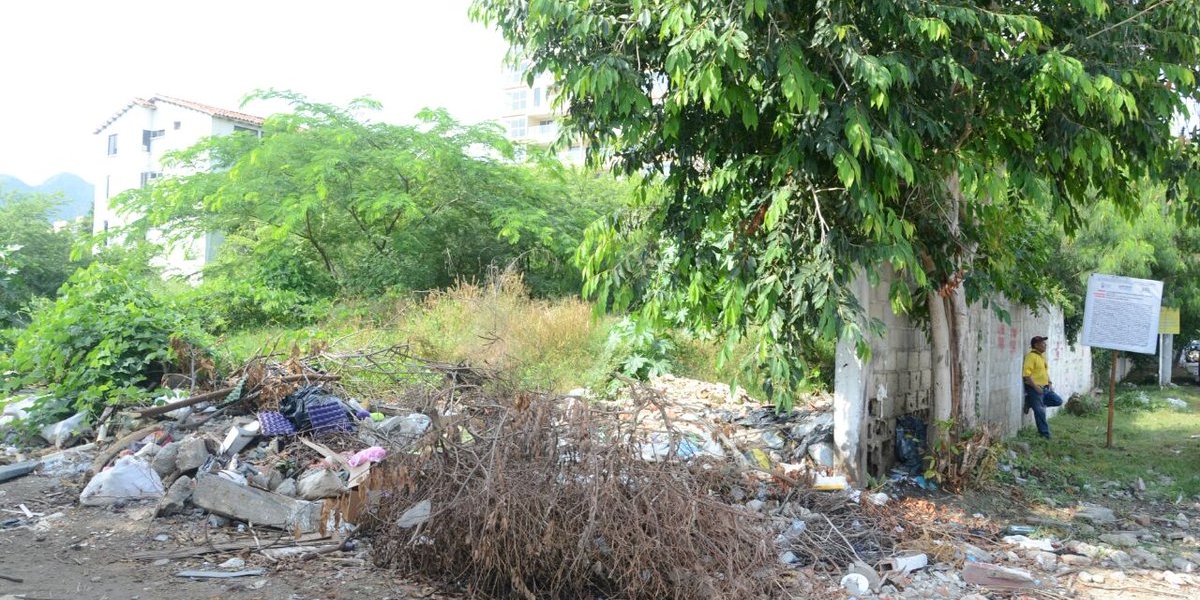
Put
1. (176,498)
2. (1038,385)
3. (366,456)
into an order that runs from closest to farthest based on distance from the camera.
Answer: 1. (176,498)
2. (366,456)
3. (1038,385)

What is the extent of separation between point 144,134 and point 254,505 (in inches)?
1628

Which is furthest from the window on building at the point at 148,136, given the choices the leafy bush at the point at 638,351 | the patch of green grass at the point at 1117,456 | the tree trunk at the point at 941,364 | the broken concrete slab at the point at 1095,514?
the broken concrete slab at the point at 1095,514

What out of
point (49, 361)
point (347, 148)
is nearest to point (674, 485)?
point (49, 361)

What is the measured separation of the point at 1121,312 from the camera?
1071 centimetres

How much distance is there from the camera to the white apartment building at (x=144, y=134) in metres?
37.8

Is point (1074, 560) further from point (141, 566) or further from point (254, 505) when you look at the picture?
point (141, 566)

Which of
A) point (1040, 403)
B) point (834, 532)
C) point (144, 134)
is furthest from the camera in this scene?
point (144, 134)

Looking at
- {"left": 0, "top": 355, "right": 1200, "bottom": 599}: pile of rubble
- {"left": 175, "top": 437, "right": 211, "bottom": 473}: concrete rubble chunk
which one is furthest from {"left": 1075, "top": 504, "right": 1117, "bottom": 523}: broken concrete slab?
{"left": 175, "top": 437, "right": 211, "bottom": 473}: concrete rubble chunk

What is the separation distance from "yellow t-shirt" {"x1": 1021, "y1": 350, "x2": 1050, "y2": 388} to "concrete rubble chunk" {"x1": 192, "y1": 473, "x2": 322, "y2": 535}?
9.71 m

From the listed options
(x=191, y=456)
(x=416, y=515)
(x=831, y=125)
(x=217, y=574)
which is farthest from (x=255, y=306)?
(x=831, y=125)

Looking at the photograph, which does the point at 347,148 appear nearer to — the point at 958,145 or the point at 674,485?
the point at 958,145

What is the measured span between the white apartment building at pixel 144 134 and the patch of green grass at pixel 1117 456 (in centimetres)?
3177

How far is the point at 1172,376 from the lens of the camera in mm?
25922

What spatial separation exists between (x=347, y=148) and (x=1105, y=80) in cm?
1409
